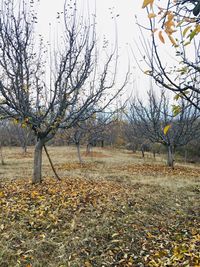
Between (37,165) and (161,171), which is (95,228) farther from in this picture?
(161,171)

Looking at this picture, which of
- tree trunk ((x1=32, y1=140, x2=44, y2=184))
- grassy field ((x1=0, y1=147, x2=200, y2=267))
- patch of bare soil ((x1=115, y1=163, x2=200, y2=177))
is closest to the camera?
grassy field ((x1=0, y1=147, x2=200, y2=267))

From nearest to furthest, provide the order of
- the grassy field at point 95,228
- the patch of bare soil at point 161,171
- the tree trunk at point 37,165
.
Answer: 1. the grassy field at point 95,228
2. the tree trunk at point 37,165
3. the patch of bare soil at point 161,171

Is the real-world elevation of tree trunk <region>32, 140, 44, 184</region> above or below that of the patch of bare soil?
above

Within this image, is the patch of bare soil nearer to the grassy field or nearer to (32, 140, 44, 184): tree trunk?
the grassy field

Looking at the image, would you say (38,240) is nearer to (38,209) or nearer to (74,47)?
(38,209)

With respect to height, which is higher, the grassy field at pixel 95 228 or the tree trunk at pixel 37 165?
the tree trunk at pixel 37 165

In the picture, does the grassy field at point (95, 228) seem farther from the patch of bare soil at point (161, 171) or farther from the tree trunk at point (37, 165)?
the patch of bare soil at point (161, 171)

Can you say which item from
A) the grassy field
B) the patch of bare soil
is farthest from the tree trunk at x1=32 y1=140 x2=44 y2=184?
the patch of bare soil

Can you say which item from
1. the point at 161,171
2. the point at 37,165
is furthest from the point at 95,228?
the point at 161,171

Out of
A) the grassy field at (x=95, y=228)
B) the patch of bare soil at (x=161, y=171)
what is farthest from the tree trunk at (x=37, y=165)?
the patch of bare soil at (x=161, y=171)

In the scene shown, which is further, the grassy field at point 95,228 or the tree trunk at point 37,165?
the tree trunk at point 37,165

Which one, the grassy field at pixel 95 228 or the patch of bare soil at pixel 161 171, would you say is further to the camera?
the patch of bare soil at pixel 161 171

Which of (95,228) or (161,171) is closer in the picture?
(95,228)

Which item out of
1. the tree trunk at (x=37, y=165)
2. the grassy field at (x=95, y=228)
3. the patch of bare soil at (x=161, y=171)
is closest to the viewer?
the grassy field at (x=95, y=228)
